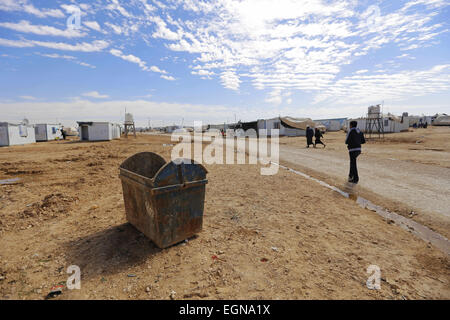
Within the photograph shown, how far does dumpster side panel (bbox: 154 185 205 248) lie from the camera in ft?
10.9

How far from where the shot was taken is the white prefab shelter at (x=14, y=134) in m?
25.7

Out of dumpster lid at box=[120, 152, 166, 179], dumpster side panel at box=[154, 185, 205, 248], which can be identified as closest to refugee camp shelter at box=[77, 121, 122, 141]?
dumpster lid at box=[120, 152, 166, 179]

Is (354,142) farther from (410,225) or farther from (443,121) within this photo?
(443,121)

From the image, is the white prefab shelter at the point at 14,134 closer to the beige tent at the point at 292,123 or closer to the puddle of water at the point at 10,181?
the puddle of water at the point at 10,181

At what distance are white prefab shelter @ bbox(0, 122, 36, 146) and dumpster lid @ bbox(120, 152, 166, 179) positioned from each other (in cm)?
3136

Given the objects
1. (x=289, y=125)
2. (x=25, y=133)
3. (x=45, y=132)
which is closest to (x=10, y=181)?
(x=25, y=133)

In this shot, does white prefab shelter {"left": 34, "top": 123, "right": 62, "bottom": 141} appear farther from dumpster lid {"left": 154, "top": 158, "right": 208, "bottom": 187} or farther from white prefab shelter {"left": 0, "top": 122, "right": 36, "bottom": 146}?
dumpster lid {"left": 154, "top": 158, "right": 208, "bottom": 187}

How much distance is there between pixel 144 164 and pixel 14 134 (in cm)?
3296

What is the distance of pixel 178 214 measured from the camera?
11.6 ft

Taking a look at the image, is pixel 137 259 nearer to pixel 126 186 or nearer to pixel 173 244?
pixel 173 244

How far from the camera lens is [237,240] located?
149 inches

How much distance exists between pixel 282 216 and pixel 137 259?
2.99m
